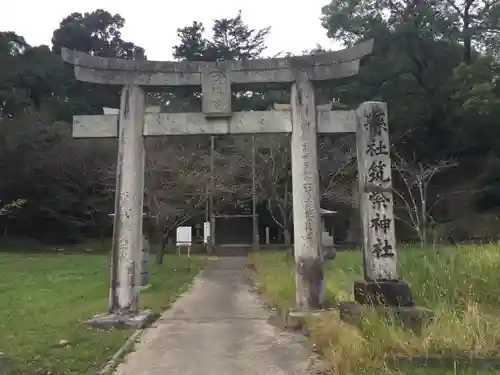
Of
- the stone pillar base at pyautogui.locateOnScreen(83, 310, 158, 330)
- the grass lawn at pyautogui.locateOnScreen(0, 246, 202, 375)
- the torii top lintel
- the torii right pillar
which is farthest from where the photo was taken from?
the torii top lintel

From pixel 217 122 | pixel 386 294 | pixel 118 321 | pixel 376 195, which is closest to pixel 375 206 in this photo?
pixel 376 195

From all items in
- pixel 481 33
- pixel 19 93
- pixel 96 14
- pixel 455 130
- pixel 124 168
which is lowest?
pixel 124 168

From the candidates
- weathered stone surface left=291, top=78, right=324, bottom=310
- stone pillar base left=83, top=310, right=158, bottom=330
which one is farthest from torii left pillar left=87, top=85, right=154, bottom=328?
weathered stone surface left=291, top=78, right=324, bottom=310

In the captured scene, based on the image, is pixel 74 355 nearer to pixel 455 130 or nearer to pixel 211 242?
pixel 211 242

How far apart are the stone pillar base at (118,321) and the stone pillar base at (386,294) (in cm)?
388

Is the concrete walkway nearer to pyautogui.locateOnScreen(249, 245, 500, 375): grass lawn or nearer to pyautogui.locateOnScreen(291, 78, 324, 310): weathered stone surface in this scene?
pyautogui.locateOnScreen(249, 245, 500, 375): grass lawn

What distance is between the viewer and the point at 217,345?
752cm

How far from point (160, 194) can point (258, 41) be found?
22.7 metres

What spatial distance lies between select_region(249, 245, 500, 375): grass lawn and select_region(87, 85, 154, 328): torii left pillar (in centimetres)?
310

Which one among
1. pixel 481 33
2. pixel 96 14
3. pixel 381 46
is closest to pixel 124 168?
pixel 381 46

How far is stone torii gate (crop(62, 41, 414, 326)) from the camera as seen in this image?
9.12m

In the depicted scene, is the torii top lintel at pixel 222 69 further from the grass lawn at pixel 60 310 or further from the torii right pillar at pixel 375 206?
the grass lawn at pixel 60 310

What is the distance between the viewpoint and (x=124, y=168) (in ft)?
30.8

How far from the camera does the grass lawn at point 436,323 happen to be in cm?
530
